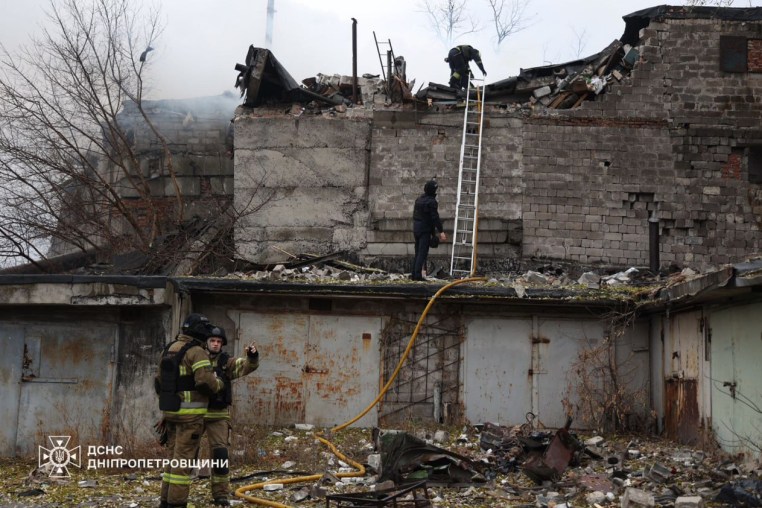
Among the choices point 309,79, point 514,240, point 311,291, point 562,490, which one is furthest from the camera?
point 309,79

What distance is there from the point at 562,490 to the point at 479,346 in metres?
4.13

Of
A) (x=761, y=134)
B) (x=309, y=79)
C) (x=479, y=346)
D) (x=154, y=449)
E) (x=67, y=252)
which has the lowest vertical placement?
(x=154, y=449)

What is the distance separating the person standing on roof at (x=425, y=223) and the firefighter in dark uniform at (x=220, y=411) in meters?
5.22

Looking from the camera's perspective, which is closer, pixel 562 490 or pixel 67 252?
pixel 562 490

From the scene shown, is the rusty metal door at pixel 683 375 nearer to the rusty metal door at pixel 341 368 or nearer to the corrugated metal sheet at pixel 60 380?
the rusty metal door at pixel 341 368

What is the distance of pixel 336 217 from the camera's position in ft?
54.5

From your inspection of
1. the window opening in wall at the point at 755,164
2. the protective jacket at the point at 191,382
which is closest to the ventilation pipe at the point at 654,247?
the window opening in wall at the point at 755,164

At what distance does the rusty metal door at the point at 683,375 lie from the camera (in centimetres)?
1104

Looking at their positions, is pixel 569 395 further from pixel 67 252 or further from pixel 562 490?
pixel 67 252

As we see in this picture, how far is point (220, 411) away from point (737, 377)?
Answer: 5657 millimetres

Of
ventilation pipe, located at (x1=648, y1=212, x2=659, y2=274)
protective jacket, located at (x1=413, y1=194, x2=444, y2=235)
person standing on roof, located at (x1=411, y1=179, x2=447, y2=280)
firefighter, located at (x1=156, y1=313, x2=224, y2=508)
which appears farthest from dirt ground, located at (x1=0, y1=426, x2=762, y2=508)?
ventilation pipe, located at (x1=648, y1=212, x2=659, y2=274)

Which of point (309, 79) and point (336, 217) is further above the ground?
point (309, 79)

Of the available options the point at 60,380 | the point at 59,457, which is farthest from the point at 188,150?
the point at 59,457

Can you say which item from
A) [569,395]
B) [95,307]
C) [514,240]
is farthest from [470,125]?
[95,307]
